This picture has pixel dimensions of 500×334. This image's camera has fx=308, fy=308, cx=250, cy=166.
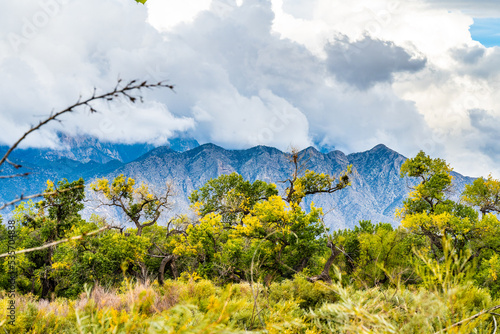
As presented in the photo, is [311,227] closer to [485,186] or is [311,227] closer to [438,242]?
[438,242]

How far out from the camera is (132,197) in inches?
995

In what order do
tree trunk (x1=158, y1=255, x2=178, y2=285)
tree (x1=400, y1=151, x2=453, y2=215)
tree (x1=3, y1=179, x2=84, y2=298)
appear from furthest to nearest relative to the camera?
tree (x1=400, y1=151, x2=453, y2=215) < tree trunk (x1=158, y1=255, x2=178, y2=285) < tree (x1=3, y1=179, x2=84, y2=298)

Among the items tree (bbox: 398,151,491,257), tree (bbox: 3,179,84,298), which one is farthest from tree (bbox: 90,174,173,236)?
tree (bbox: 398,151,491,257)

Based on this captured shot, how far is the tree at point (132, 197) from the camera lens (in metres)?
24.0

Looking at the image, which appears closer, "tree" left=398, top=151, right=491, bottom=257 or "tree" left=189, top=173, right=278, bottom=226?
"tree" left=398, top=151, right=491, bottom=257

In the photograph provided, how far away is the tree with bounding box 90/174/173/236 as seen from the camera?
24.0 m

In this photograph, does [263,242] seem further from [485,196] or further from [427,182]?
[485,196]

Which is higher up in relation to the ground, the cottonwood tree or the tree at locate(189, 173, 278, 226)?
the tree at locate(189, 173, 278, 226)

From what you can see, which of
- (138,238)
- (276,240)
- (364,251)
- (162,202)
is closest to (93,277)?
(138,238)

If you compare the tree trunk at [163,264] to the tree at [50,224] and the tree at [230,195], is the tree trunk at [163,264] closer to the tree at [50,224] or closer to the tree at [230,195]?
the tree at [50,224]

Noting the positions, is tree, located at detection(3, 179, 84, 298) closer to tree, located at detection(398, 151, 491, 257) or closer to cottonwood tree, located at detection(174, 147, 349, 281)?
cottonwood tree, located at detection(174, 147, 349, 281)

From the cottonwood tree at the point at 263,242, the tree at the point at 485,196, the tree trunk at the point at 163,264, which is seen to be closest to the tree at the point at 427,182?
the tree at the point at 485,196

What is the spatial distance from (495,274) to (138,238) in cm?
2067

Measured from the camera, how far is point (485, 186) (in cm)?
2462
